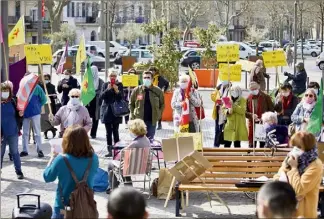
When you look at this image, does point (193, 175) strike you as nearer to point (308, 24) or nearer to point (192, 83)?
point (192, 83)

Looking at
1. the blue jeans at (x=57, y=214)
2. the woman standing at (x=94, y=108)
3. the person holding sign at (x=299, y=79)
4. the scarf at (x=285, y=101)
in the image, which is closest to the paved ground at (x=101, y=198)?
the blue jeans at (x=57, y=214)

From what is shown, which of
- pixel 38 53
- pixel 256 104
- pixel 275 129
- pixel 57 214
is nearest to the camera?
pixel 57 214

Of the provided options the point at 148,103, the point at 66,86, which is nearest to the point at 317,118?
the point at 148,103

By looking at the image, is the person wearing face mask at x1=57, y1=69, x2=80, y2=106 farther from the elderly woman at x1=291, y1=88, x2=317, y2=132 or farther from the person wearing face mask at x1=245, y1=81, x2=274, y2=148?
the elderly woman at x1=291, y1=88, x2=317, y2=132

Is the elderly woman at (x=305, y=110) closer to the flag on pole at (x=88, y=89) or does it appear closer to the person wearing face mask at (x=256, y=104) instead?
the person wearing face mask at (x=256, y=104)

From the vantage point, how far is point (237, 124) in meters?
15.1

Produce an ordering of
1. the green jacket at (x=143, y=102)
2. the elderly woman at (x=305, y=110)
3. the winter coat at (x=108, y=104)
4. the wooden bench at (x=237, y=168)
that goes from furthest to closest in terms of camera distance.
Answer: the winter coat at (x=108, y=104) → the green jacket at (x=143, y=102) → the elderly woman at (x=305, y=110) → the wooden bench at (x=237, y=168)

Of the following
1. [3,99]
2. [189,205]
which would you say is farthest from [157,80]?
[189,205]

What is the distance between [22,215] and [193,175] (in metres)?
3.24

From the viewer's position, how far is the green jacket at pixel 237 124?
15062 mm

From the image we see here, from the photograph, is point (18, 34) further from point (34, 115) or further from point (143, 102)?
point (143, 102)

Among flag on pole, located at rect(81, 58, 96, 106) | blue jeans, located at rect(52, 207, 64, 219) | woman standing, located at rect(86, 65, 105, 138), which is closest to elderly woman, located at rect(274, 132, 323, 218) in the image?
blue jeans, located at rect(52, 207, 64, 219)

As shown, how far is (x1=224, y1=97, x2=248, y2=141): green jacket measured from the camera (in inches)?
593

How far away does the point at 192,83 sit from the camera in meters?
16.2
